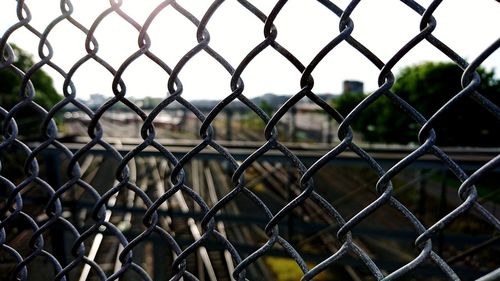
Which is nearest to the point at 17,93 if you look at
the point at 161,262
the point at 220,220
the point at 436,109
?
the point at 161,262

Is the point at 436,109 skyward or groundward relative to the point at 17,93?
groundward

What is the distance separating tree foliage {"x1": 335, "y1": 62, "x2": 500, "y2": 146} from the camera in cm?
1084

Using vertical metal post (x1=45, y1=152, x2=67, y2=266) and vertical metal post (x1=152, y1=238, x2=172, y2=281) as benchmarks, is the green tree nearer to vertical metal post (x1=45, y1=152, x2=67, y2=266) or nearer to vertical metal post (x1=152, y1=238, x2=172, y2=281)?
vertical metal post (x1=152, y1=238, x2=172, y2=281)

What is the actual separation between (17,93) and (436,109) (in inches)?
527

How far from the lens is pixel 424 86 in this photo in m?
13.0

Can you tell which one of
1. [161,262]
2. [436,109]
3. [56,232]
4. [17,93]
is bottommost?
[56,232]

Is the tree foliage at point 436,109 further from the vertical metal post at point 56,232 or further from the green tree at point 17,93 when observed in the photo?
the green tree at point 17,93

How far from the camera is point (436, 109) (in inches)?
466

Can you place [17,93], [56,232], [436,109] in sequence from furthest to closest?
[17,93], [436,109], [56,232]

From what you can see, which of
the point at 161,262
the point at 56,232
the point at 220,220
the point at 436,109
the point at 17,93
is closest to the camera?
the point at 56,232

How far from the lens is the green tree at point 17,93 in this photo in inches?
632

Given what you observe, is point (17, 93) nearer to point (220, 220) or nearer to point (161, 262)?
point (161, 262)

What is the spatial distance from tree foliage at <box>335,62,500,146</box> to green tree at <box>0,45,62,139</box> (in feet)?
35.3

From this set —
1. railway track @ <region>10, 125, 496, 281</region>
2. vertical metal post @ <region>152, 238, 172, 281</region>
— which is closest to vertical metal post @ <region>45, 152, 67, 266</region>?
railway track @ <region>10, 125, 496, 281</region>
